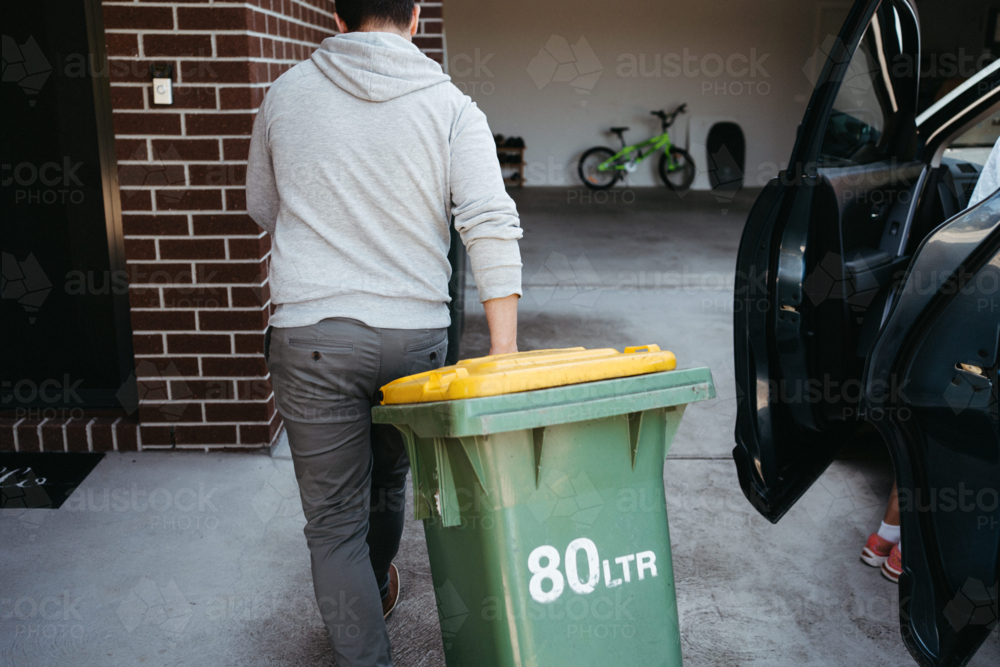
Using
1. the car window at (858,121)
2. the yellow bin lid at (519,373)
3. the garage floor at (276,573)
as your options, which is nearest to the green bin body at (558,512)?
the yellow bin lid at (519,373)

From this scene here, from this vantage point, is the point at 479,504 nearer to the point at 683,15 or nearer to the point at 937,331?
the point at 937,331

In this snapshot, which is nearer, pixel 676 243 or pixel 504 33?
pixel 676 243

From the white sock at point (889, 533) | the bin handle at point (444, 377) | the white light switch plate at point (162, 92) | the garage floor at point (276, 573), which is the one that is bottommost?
the garage floor at point (276, 573)

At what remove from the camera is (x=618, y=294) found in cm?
701

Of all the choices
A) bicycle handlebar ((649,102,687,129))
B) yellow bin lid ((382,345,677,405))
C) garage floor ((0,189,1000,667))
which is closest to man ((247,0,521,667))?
yellow bin lid ((382,345,677,405))

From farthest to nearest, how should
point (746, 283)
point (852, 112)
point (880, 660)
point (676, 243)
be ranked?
point (676, 243), point (852, 112), point (746, 283), point (880, 660)

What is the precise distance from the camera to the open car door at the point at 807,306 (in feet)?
9.46

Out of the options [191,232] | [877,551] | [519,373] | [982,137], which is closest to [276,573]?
[191,232]

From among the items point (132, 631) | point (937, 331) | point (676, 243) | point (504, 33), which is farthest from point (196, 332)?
point (504, 33)

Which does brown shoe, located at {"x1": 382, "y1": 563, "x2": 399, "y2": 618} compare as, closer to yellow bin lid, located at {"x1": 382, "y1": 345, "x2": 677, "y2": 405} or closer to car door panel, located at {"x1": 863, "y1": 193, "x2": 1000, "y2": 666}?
yellow bin lid, located at {"x1": 382, "y1": 345, "x2": 677, "y2": 405}

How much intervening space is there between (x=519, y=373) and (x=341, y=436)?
0.59 metres

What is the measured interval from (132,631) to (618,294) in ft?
16.5

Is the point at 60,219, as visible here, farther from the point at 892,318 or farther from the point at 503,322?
the point at 892,318

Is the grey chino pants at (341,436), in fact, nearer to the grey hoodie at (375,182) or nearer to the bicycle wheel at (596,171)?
the grey hoodie at (375,182)
